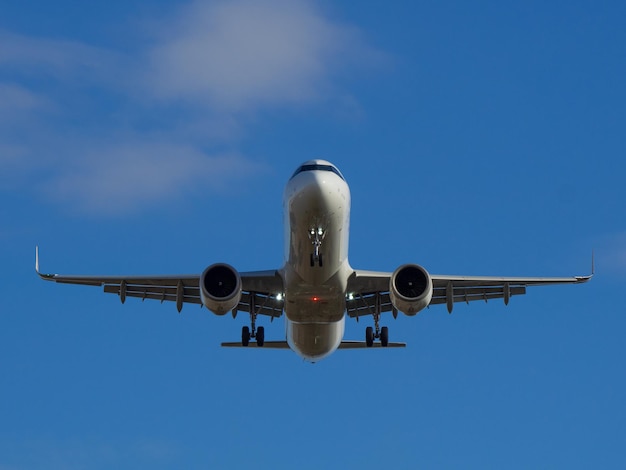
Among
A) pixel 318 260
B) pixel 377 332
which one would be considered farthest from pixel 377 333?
pixel 318 260

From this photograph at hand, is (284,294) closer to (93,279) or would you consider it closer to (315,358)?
(315,358)

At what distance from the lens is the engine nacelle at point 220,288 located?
3453cm

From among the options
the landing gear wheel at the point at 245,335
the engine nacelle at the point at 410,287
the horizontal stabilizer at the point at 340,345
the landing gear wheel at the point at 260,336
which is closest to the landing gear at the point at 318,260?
the engine nacelle at the point at 410,287

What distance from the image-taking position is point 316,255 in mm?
33500

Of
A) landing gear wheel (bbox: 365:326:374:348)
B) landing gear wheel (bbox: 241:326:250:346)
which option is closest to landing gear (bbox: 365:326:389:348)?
landing gear wheel (bbox: 365:326:374:348)

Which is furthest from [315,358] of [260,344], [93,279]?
[93,279]

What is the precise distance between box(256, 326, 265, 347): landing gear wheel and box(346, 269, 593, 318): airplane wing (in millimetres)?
3269

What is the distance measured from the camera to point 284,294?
119ft

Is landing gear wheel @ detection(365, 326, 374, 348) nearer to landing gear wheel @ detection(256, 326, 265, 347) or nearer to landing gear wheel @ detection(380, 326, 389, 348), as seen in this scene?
landing gear wheel @ detection(380, 326, 389, 348)

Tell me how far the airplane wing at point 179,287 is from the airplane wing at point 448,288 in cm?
273

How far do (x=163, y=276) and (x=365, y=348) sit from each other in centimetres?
804

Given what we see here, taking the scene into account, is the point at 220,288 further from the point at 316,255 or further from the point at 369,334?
the point at 369,334

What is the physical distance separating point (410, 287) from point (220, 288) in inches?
235

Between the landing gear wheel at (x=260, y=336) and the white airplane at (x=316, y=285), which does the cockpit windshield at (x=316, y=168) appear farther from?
the landing gear wheel at (x=260, y=336)
